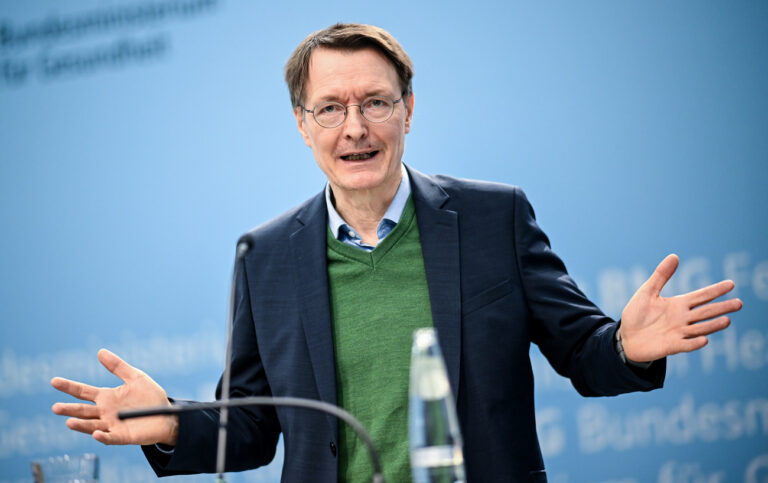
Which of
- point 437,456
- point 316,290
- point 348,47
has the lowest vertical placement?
point 437,456

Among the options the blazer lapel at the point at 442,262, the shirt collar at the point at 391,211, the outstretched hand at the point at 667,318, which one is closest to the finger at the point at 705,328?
the outstretched hand at the point at 667,318

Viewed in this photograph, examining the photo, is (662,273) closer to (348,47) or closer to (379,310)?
Result: (379,310)

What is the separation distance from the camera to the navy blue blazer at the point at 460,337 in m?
1.72

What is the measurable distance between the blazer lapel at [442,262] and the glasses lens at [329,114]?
0.87ft

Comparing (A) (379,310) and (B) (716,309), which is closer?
(B) (716,309)

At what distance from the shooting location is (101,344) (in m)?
3.29

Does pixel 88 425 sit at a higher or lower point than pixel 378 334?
lower

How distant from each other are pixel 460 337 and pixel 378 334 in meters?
0.19

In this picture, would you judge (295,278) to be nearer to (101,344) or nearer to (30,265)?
(101,344)

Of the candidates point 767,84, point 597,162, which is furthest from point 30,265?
point 767,84

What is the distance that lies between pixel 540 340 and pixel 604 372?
23 cm

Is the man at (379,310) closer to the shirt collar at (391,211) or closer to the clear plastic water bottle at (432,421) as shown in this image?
the shirt collar at (391,211)

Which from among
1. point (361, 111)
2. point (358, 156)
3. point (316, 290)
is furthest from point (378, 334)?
point (361, 111)

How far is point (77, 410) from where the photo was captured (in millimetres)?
1504
